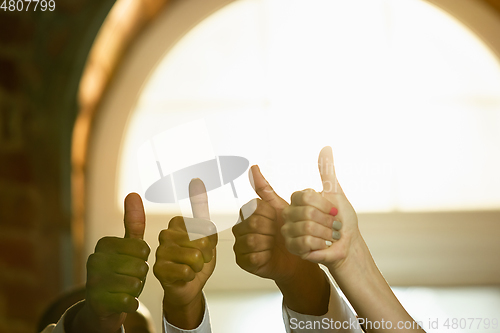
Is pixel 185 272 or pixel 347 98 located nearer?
pixel 185 272

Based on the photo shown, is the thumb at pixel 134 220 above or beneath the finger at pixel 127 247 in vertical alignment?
above

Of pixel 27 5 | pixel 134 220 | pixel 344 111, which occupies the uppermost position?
pixel 27 5

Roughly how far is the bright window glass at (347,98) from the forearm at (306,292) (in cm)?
9

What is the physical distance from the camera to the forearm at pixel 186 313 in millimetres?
347

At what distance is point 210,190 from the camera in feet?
1.05

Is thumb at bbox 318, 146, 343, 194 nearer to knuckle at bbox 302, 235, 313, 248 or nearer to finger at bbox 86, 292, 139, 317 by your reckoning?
knuckle at bbox 302, 235, 313, 248

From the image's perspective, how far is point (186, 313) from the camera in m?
0.35

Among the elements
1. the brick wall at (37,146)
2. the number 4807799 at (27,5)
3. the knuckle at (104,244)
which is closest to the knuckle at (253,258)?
the knuckle at (104,244)

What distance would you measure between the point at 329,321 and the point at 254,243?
4.0 inches

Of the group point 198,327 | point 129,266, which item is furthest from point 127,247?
point 198,327

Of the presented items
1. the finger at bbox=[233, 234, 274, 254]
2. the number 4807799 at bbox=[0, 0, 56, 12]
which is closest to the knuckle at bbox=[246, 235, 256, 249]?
the finger at bbox=[233, 234, 274, 254]

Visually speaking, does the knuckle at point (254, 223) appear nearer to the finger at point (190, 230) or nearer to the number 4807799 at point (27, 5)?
the finger at point (190, 230)

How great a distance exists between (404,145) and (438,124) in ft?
0.17

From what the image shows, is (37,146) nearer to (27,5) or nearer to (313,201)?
(27,5)
